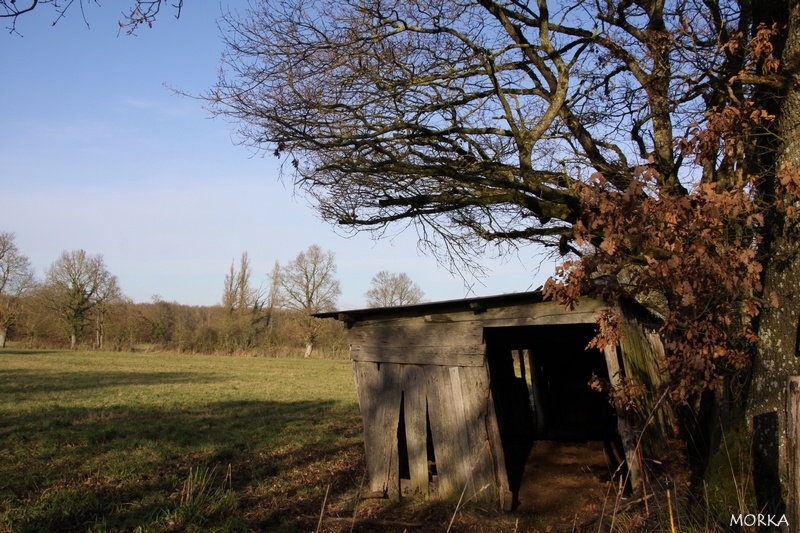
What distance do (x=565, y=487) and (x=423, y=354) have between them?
2.76m

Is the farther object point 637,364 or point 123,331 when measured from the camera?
point 123,331

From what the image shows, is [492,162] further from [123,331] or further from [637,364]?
[123,331]

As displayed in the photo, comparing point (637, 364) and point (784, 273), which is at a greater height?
point (784, 273)

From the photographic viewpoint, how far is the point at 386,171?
8484 millimetres

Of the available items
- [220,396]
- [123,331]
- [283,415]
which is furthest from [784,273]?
[123,331]

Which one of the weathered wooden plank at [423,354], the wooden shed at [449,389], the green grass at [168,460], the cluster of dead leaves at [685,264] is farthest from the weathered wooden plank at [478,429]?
the cluster of dead leaves at [685,264]

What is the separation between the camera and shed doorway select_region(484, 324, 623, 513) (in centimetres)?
1053

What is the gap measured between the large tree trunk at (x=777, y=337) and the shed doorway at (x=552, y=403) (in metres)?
4.75

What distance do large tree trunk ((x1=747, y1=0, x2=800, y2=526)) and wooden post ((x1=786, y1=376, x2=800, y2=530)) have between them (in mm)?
1310

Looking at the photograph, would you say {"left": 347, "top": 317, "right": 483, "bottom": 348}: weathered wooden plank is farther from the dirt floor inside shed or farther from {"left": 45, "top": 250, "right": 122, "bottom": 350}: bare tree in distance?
{"left": 45, "top": 250, "right": 122, "bottom": 350}: bare tree in distance

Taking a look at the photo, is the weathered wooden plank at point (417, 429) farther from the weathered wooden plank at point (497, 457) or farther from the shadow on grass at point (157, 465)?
the shadow on grass at point (157, 465)

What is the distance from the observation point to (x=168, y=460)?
9.88 metres

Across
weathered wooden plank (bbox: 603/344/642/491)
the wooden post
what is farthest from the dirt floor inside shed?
the wooden post

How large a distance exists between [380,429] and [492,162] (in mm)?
4029
